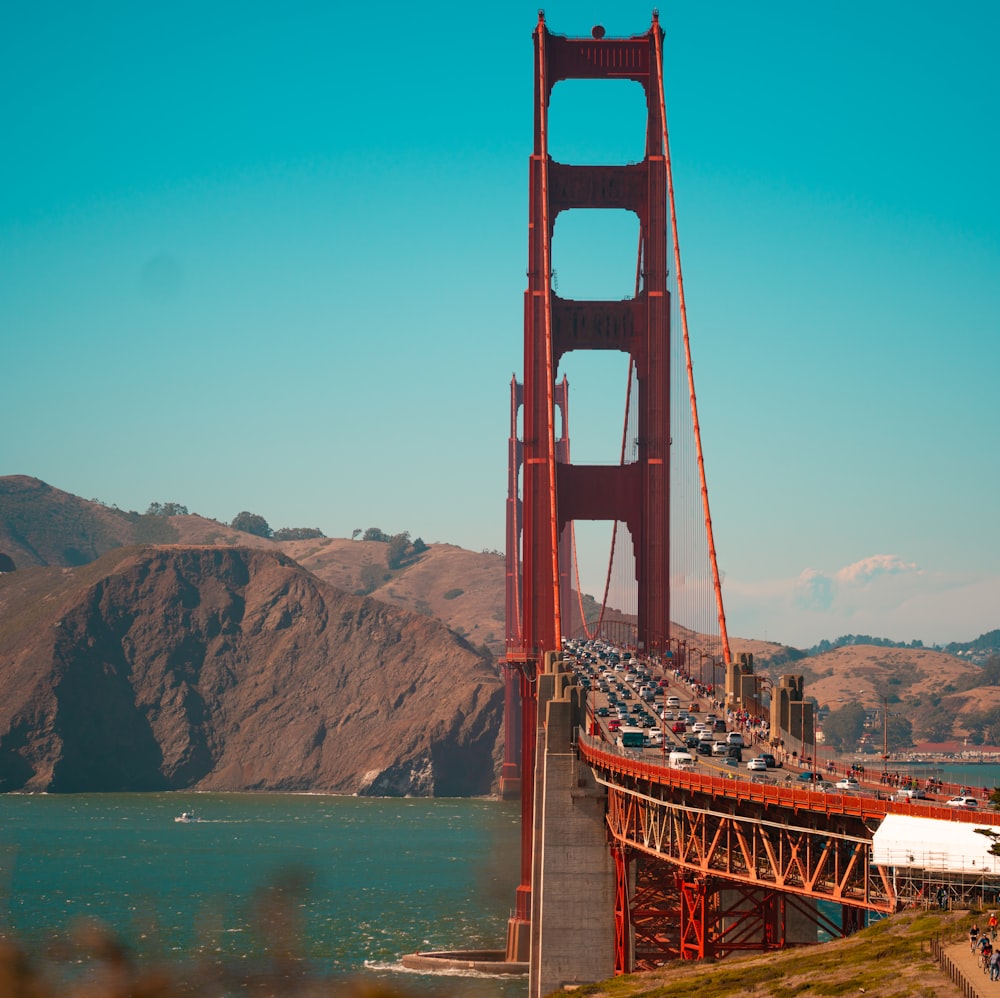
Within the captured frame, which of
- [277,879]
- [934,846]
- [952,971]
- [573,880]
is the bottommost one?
[573,880]

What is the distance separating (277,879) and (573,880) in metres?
27.2

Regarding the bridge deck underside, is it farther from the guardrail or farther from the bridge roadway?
the guardrail

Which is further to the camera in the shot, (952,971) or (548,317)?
(548,317)

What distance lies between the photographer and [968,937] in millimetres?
26953

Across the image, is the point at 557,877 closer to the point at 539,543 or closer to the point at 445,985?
the point at 445,985

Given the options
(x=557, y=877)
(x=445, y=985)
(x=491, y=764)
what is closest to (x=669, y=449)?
(x=445, y=985)

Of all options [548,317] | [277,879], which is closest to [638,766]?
[277,879]

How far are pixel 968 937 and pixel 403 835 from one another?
349 feet

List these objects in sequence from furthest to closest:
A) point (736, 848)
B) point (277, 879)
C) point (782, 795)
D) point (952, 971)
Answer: point (736, 848) → point (782, 795) → point (952, 971) → point (277, 879)

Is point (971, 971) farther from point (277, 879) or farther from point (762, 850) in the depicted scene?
point (762, 850)

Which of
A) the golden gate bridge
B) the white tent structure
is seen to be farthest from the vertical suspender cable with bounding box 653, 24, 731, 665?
the white tent structure

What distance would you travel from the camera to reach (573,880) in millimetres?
46375

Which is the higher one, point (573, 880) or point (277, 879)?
point (277, 879)

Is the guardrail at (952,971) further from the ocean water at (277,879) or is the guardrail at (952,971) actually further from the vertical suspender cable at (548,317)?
the vertical suspender cable at (548,317)
